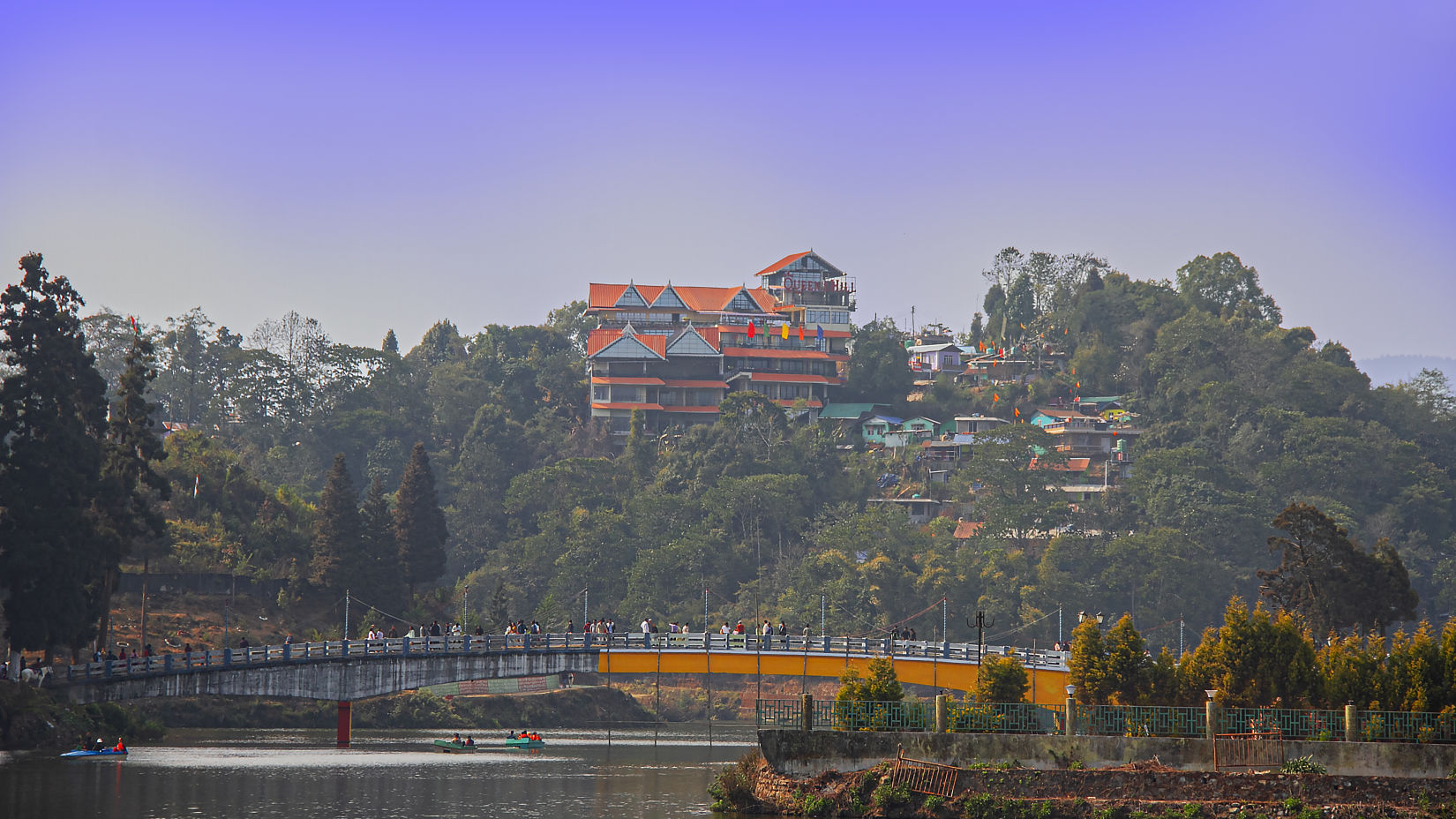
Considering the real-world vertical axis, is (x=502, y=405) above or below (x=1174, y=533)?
above

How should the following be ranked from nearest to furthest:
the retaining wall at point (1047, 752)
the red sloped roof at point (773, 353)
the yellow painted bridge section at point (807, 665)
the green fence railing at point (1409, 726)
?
the retaining wall at point (1047, 752) → the green fence railing at point (1409, 726) → the yellow painted bridge section at point (807, 665) → the red sloped roof at point (773, 353)

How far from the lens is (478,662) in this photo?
251 ft

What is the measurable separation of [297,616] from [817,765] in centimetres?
6076

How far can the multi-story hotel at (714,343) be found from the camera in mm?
154250

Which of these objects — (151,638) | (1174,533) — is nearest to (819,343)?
(1174,533)

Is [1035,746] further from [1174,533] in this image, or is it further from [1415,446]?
[1415,446]

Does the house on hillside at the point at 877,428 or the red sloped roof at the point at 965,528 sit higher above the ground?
the house on hillside at the point at 877,428

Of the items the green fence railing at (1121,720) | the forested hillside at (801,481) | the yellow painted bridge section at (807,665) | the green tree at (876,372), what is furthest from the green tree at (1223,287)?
the green fence railing at (1121,720)

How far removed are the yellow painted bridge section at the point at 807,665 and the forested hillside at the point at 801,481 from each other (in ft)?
96.4

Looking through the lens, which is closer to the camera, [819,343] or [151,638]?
[151,638]

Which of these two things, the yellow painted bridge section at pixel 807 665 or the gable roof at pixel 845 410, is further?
the gable roof at pixel 845 410

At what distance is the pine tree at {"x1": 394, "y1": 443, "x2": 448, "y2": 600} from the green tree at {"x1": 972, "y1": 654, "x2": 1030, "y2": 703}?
6104 centimetres

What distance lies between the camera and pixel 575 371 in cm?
16725

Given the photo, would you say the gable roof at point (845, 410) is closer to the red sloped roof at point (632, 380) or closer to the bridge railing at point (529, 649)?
the red sloped roof at point (632, 380)
